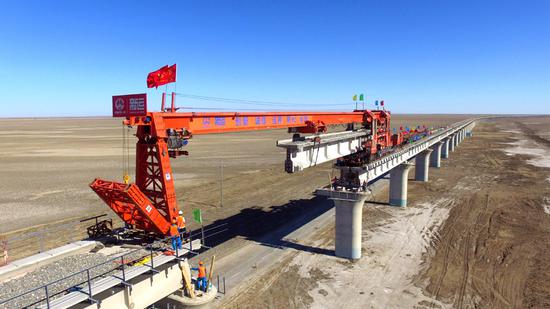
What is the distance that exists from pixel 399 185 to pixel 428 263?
1321 centimetres

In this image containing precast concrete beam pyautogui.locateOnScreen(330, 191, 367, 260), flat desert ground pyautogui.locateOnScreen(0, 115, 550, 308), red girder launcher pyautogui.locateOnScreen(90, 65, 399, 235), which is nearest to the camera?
red girder launcher pyautogui.locateOnScreen(90, 65, 399, 235)

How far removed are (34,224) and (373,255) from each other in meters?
27.0

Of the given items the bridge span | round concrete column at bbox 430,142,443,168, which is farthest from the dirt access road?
round concrete column at bbox 430,142,443,168

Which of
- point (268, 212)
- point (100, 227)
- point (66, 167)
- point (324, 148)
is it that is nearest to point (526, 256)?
point (324, 148)

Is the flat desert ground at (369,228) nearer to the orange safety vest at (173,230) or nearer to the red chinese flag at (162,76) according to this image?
the orange safety vest at (173,230)

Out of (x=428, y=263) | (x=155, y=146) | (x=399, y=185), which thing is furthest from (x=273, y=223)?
(x=155, y=146)

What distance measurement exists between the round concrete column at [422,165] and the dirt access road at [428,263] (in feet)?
27.5

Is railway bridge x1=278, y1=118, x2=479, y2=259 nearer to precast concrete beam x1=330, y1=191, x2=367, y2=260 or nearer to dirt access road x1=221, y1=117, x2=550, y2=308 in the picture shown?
precast concrete beam x1=330, y1=191, x2=367, y2=260

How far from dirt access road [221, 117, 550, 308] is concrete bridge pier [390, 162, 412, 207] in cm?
124

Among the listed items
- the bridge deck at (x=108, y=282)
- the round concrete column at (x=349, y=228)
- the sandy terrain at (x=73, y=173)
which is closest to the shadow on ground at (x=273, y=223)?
the round concrete column at (x=349, y=228)

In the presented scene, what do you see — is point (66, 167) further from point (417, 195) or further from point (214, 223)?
point (417, 195)

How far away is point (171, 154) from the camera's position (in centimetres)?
1625

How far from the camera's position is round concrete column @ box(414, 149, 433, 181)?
148 feet

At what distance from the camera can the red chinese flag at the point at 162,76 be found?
14.5 meters
